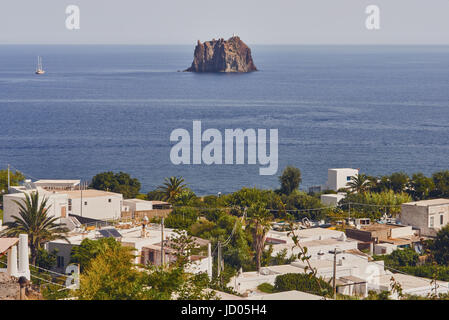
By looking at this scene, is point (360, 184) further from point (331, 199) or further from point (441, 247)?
point (441, 247)

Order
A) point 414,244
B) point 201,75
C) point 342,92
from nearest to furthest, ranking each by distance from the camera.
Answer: point 414,244, point 342,92, point 201,75

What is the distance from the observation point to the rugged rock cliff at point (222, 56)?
166125 mm

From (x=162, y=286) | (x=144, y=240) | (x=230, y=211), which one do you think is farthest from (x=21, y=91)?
(x=162, y=286)

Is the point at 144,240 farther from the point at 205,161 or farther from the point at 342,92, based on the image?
the point at 342,92

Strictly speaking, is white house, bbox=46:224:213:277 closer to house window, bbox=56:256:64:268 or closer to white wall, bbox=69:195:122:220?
house window, bbox=56:256:64:268

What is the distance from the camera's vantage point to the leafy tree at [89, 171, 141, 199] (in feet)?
126

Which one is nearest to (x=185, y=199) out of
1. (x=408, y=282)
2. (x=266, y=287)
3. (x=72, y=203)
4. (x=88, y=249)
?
(x=72, y=203)

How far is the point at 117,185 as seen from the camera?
3881cm

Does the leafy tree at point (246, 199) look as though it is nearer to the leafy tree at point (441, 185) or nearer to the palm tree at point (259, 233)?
the palm tree at point (259, 233)

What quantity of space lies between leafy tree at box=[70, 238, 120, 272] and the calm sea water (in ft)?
109

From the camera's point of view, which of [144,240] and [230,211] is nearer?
[144,240]

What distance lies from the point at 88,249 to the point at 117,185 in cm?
1907
